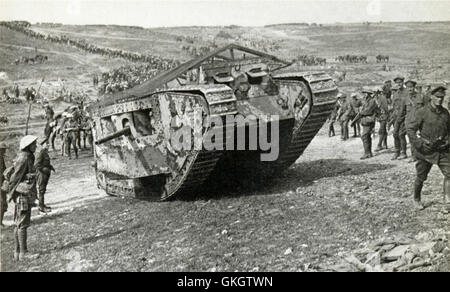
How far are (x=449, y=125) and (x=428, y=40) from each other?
3768 cm

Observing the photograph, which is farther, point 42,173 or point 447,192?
point 42,173

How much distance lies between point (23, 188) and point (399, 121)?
8.18 metres

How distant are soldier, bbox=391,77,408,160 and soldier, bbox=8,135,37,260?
25.8ft

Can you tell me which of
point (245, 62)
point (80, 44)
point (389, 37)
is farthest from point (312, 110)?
point (389, 37)

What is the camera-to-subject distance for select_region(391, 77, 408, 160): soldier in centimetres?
1154

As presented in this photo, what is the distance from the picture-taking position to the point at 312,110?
9531 millimetres

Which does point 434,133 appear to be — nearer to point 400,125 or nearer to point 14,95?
point 400,125

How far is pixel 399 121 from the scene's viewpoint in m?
11.7

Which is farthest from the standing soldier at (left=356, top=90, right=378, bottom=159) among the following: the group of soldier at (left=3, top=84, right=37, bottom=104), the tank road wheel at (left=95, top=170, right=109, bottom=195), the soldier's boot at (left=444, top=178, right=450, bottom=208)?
the group of soldier at (left=3, top=84, right=37, bottom=104)

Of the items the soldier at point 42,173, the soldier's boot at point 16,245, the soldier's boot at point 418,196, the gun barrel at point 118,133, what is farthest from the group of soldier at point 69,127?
the soldier's boot at point 418,196

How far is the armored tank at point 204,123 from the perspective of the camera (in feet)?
28.9

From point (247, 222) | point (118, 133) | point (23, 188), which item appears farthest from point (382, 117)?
point (23, 188)

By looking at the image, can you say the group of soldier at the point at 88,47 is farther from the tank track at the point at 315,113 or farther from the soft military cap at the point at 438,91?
the soft military cap at the point at 438,91
